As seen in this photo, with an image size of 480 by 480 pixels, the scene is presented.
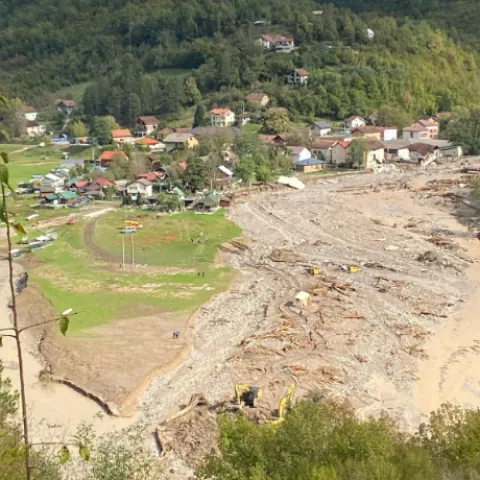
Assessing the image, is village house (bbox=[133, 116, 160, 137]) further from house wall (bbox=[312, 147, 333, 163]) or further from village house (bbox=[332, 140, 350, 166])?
village house (bbox=[332, 140, 350, 166])

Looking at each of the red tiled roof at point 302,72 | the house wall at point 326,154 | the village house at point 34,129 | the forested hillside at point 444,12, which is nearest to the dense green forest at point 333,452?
the house wall at point 326,154

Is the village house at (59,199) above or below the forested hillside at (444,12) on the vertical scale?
below

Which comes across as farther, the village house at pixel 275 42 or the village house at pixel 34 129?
the village house at pixel 275 42

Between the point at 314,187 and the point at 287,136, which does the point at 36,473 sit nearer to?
the point at 314,187

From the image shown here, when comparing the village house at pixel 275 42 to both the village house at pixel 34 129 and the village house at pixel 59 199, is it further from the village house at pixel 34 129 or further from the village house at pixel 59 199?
the village house at pixel 59 199

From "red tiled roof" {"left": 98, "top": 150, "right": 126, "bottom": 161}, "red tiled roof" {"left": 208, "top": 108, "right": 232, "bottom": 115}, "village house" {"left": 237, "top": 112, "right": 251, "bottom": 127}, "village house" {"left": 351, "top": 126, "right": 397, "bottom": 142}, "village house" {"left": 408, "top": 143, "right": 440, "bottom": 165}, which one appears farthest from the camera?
"village house" {"left": 237, "top": 112, "right": 251, "bottom": 127}

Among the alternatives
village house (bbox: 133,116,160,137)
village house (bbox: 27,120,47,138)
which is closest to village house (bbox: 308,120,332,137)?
village house (bbox: 133,116,160,137)
